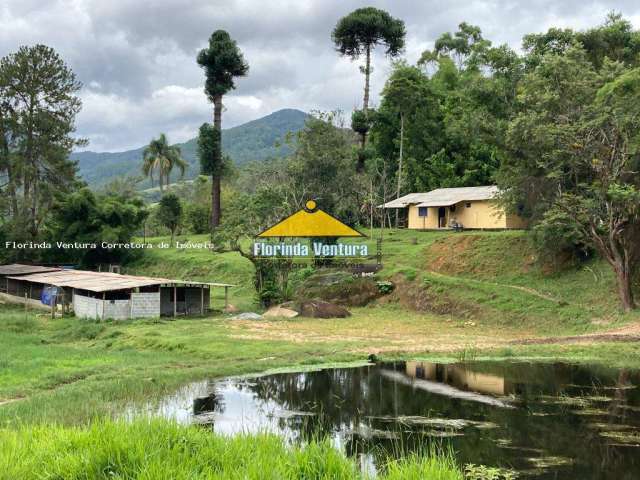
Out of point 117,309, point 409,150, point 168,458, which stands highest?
point 409,150

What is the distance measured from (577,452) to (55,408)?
355 inches

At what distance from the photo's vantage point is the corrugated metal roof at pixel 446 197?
41.1 m

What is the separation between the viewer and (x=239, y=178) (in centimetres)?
7256

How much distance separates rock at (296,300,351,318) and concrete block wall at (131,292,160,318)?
6308mm

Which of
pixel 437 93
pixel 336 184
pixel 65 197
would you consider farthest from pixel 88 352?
pixel 437 93

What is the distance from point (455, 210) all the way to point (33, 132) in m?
30.2

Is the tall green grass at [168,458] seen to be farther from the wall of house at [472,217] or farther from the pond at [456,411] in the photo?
the wall of house at [472,217]

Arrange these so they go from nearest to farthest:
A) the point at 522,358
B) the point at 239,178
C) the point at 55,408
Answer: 1. the point at 55,408
2. the point at 522,358
3. the point at 239,178

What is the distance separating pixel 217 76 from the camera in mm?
46000

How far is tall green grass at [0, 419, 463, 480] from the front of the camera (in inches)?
269

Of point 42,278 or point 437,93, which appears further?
point 437,93

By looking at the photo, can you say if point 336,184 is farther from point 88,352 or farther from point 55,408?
point 55,408

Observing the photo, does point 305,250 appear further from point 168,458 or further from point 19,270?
point 168,458

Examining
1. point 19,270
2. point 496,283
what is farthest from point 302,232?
point 19,270
